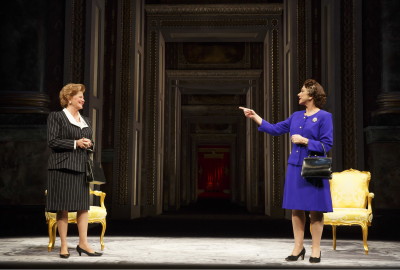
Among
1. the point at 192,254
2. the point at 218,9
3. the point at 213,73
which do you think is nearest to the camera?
the point at 192,254

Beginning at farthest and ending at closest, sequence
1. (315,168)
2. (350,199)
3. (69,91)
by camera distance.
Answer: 1. (350,199)
2. (69,91)
3. (315,168)

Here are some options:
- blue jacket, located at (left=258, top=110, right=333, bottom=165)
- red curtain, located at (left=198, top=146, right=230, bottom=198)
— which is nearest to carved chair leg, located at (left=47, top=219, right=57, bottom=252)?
blue jacket, located at (left=258, top=110, right=333, bottom=165)

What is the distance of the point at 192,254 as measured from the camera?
15.7 feet

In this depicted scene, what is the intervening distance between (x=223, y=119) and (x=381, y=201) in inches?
590

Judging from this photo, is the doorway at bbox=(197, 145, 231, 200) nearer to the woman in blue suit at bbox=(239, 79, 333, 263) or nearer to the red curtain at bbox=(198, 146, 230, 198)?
the red curtain at bbox=(198, 146, 230, 198)

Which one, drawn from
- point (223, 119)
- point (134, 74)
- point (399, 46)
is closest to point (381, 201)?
point (399, 46)

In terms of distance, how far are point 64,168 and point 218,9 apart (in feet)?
26.3

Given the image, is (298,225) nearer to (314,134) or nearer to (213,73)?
(314,134)

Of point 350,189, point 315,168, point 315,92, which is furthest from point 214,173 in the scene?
point 315,168

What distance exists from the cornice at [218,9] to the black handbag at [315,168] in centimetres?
808

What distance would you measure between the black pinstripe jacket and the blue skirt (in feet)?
5.35

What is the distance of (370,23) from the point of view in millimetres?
7637

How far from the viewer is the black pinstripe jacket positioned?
429cm

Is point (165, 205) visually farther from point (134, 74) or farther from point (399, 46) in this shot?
point (399, 46)
